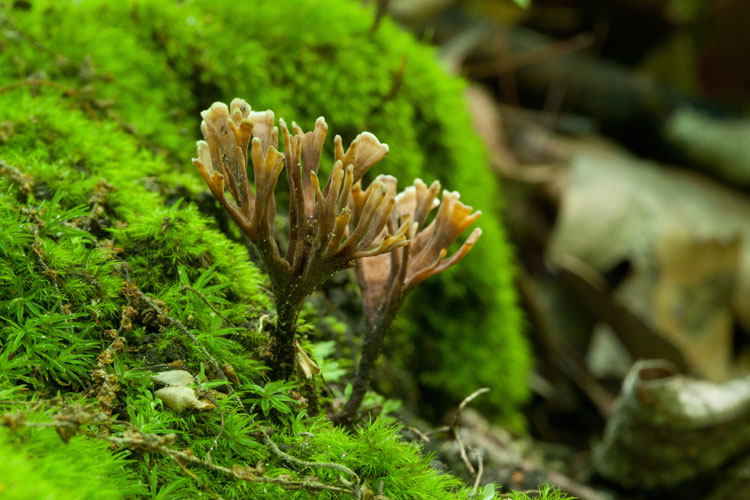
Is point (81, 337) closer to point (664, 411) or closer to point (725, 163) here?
point (664, 411)

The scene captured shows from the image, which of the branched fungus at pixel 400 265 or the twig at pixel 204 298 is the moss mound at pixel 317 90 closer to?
the twig at pixel 204 298

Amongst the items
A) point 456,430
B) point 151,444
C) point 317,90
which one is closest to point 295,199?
point 151,444

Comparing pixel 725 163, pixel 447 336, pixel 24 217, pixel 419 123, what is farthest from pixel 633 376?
pixel 725 163

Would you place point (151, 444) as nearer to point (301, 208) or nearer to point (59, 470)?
point (59, 470)

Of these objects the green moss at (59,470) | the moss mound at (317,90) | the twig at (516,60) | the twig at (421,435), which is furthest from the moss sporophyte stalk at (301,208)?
A: the twig at (516,60)

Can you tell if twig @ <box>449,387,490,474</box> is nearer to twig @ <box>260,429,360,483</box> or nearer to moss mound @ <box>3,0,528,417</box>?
twig @ <box>260,429,360,483</box>

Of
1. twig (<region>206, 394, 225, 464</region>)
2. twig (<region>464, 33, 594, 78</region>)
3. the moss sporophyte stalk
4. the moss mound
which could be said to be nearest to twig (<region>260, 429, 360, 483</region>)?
twig (<region>206, 394, 225, 464</region>)
